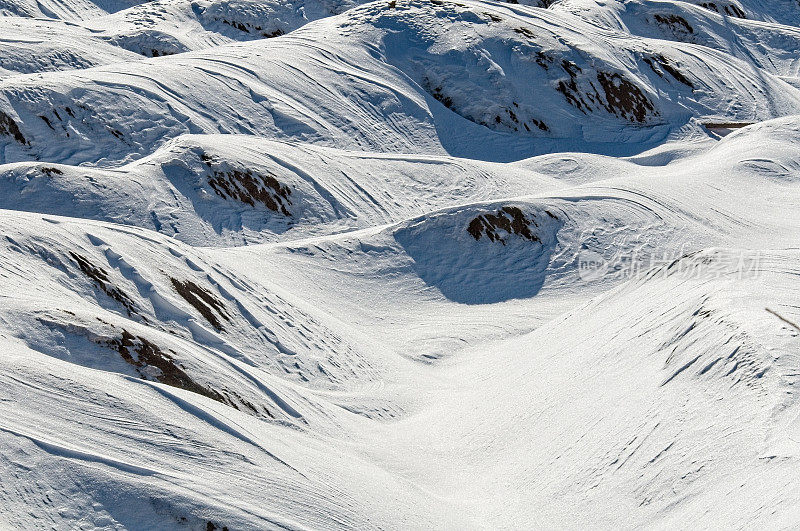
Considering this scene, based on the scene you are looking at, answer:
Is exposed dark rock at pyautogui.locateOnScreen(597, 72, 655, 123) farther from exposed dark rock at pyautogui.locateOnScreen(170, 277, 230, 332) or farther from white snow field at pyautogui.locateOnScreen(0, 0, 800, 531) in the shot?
exposed dark rock at pyautogui.locateOnScreen(170, 277, 230, 332)

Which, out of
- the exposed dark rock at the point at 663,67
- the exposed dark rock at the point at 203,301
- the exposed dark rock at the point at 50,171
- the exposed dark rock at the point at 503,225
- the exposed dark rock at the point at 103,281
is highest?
the exposed dark rock at the point at 663,67

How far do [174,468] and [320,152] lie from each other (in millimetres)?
12703

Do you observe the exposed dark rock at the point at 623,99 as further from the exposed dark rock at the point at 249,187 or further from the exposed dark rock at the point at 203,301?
the exposed dark rock at the point at 203,301

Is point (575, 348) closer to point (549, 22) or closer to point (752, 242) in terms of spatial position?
point (752, 242)

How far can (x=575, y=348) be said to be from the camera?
38.5 feet

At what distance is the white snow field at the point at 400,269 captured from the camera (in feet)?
25.7

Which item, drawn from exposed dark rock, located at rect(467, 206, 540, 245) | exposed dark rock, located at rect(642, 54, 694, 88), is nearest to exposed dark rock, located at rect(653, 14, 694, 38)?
exposed dark rock, located at rect(642, 54, 694, 88)

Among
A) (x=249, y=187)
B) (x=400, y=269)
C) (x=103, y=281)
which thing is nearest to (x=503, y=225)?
(x=400, y=269)

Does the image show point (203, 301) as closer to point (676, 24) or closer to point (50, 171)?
point (50, 171)

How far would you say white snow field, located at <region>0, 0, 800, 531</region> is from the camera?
7836 millimetres

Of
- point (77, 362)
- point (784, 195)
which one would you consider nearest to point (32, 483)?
point (77, 362)

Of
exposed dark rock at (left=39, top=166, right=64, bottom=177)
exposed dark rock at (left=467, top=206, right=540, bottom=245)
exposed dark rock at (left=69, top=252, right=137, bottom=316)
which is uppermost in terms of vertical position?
exposed dark rock at (left=69, top=252, right=137, bottom=316)

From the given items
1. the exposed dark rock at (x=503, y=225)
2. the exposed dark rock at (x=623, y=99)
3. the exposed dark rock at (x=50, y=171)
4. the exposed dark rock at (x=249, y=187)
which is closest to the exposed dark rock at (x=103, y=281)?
the exposed dark rock at (x=50, y=171)

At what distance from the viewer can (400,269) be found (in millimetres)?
16578
